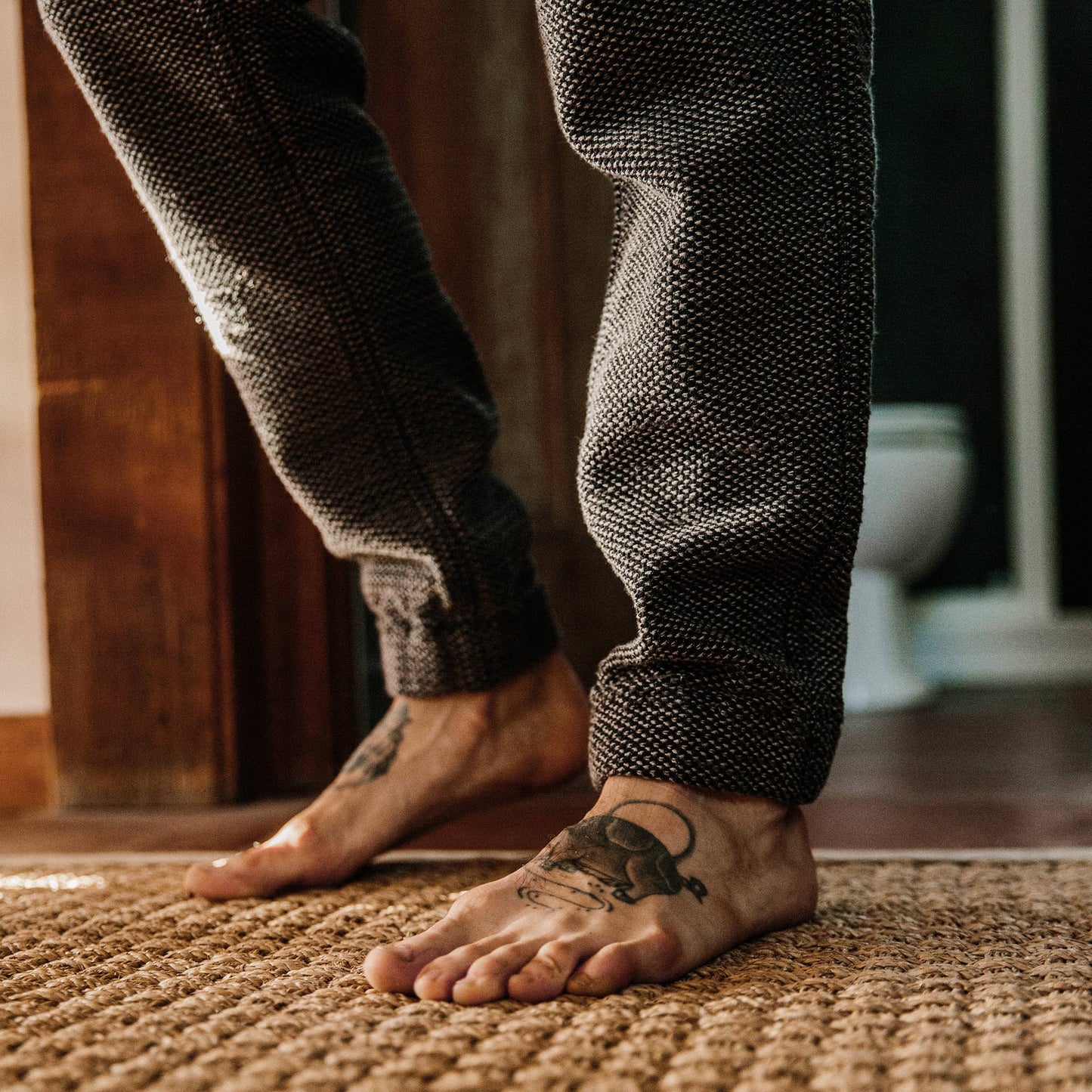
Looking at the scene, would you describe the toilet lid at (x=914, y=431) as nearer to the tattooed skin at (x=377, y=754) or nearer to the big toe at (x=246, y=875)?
the tattooed skin at (x=377, y=754)

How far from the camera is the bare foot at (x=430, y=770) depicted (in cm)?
75

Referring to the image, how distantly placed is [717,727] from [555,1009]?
0.53ft

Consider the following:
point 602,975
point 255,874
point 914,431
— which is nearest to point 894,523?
point 914,431

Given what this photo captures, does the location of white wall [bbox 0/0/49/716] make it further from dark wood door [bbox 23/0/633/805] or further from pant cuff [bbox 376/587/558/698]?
pant cuff [bbox 376/587/558/698]

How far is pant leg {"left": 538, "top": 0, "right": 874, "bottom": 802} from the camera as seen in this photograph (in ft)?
1.85

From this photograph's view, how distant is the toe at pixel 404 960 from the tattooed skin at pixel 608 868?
0.16 ft

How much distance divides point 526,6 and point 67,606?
2.83 ft

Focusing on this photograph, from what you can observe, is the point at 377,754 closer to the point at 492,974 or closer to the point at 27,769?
the point at 492,974

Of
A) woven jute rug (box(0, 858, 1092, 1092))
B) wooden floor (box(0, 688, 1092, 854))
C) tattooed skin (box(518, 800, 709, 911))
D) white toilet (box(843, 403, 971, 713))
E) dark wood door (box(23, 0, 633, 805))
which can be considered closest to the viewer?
woven jute rug (box(0, 858, 1092, 1092))

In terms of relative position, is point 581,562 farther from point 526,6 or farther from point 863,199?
point 863,199

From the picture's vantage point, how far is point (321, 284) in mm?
729

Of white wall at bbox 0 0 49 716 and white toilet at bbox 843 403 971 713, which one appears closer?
white wall at bbox 0 0 49 716

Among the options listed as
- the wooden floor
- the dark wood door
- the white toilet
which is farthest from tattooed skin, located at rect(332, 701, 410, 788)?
the white toilet

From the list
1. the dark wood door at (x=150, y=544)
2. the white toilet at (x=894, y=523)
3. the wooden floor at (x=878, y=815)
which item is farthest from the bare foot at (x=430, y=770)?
the white toilet at (x=894, y=523)
